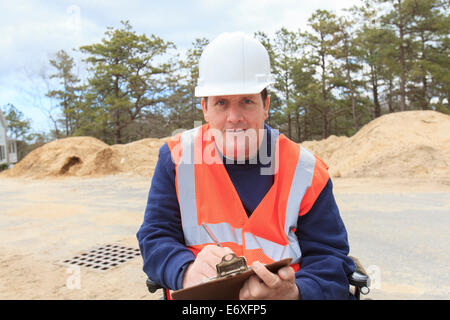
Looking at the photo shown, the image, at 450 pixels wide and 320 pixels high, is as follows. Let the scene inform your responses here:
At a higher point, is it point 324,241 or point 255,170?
point 255,170

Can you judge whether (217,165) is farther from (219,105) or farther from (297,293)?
(297,293)

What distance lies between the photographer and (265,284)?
138 centimetres

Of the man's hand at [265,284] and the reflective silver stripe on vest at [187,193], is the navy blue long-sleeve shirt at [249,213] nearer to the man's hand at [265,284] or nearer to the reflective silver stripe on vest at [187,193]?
the reflective silver stripe on vest at [187,193]

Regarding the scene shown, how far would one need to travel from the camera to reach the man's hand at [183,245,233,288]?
1.50 m

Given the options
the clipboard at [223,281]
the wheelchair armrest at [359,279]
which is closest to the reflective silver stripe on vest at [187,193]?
the clipboard at [223,281]

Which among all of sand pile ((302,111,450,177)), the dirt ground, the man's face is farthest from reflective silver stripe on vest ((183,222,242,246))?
sand pile ((302,111,450,177))

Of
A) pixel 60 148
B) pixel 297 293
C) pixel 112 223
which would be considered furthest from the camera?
pixel 60 148

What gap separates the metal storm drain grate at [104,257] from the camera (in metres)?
4.17

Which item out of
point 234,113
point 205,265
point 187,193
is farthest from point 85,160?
point 205,265

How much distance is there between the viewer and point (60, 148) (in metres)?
19.7

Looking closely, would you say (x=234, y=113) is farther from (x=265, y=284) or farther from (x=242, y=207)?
(x=265, y=284)

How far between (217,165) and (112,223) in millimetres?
4911

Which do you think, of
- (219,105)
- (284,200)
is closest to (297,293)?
(284,200)

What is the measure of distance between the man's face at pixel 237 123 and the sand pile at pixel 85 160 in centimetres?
1430
